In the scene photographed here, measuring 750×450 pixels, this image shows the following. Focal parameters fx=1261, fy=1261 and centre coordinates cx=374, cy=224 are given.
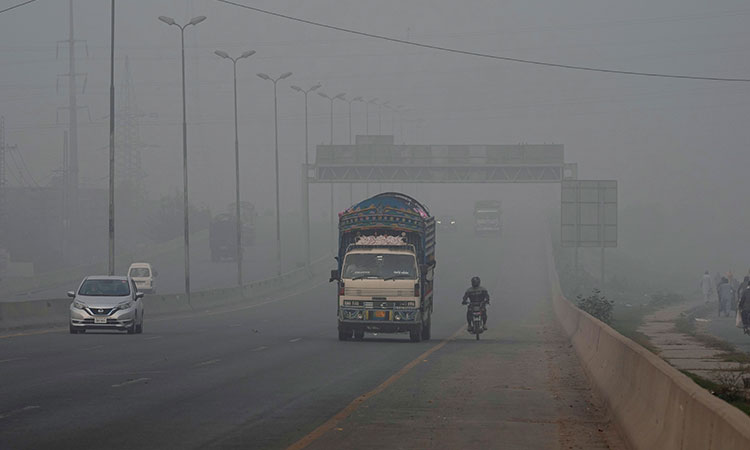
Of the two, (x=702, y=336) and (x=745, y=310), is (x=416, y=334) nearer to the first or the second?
(x=702, y=336)

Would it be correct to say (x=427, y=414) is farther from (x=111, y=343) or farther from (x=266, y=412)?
(x=111, y=343)

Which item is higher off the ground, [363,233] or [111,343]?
[363,233]

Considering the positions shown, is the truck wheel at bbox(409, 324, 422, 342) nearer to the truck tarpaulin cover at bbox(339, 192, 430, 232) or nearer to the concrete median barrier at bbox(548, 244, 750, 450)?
the truck tarpaulin cover at bbox(339, 192, 430, 232)

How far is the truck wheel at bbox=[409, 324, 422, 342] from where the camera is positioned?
3146cm

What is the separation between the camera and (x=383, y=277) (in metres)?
31.0

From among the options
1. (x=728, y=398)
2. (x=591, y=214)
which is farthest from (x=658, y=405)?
(x=591, y=214)

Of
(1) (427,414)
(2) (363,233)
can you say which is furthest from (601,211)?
(1) (427,414)

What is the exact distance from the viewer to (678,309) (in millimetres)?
57344

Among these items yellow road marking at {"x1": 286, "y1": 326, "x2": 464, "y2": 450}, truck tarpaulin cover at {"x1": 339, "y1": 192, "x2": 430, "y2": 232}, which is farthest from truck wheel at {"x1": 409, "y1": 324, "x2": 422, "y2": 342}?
yellow road marking at {"x1": 286, "y1": 326, "x2": 464, "y2": 450}

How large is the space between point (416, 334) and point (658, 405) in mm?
21529

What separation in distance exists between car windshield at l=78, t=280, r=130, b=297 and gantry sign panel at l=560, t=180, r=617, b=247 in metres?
29.2

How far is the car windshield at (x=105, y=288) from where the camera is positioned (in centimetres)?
3366

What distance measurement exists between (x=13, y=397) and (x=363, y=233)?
54.5ft

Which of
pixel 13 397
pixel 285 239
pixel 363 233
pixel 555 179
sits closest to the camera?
pixel 13 397
